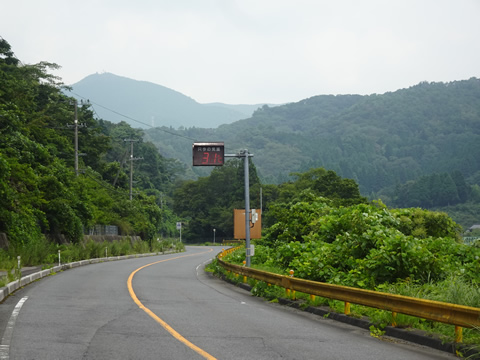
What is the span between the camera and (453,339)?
9453mm

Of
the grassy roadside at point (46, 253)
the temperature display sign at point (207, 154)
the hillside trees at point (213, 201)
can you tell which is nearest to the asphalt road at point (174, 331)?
the grassy roadside at point (46, 253)

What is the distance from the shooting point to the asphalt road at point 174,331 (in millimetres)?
8578

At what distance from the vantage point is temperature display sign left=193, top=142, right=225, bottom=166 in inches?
926

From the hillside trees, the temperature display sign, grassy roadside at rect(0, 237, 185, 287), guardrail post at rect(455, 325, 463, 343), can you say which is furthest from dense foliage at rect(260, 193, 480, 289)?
the hillside trees

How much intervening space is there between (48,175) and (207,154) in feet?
73.8

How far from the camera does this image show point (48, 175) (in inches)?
1677

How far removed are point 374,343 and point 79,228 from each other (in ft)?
123

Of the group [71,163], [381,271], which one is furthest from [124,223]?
[381,271]

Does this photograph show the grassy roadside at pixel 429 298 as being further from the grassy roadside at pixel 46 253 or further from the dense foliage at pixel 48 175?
the dense foliage at pixel 48 175

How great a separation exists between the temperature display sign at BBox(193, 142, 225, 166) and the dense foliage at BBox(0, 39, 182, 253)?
1390cm

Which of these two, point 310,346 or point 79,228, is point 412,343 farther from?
point 79,228

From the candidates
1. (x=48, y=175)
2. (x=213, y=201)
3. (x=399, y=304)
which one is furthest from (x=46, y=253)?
(x=213, y=201)

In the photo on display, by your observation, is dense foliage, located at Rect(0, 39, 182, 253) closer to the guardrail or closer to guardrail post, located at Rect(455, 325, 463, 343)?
the guardrail

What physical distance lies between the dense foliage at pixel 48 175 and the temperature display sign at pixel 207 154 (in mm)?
13896
